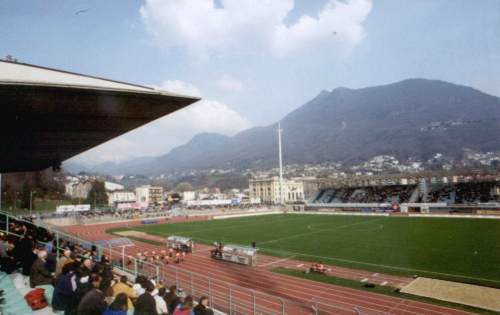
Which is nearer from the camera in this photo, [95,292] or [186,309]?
[95,292]

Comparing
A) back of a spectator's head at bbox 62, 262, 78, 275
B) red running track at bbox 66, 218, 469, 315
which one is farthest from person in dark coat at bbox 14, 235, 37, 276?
red running track at bbox 66, 218, 469, 315

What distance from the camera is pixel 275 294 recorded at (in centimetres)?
1521

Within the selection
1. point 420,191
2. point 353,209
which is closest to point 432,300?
point 353,209

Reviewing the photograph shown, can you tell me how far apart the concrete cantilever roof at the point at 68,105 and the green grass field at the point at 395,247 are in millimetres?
15067

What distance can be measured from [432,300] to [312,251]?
11436 mm

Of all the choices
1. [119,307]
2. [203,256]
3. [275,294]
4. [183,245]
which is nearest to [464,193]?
[203,256]

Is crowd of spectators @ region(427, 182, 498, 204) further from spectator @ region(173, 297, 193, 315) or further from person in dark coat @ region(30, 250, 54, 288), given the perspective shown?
person in dark coat @ region(30, 250, 54, 288)

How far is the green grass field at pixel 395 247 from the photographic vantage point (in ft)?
60.7

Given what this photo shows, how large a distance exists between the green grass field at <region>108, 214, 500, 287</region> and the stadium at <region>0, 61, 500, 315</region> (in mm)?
86

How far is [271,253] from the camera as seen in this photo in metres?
24.5

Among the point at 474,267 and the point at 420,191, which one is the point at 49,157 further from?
the point at 420,191

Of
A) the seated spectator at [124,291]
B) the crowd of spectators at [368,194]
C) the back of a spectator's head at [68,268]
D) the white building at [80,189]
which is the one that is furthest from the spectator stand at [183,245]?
the white building at [80,189]

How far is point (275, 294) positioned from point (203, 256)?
10.3 meters

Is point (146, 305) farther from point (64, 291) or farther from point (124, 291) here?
point (64, 291)
